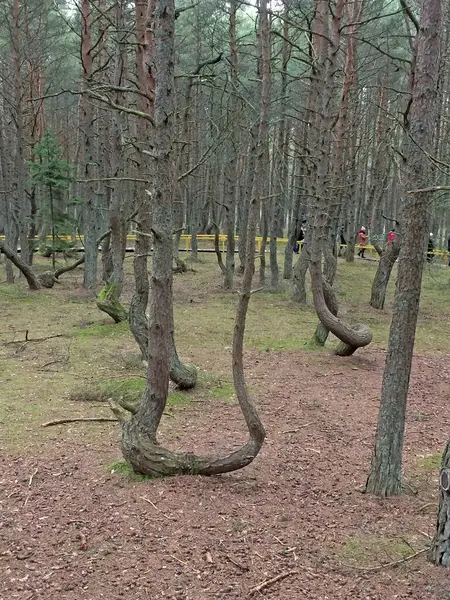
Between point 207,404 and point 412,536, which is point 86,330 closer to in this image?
point 207,404

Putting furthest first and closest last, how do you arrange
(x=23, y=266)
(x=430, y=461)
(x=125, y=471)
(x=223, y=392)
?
(x=23, y=266)
(x=223, y=392)
(x=430, y=461)
(x=125, y=471)

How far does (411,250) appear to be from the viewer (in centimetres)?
390

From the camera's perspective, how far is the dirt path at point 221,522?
130 inches

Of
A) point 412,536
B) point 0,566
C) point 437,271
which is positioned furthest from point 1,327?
point 437,271

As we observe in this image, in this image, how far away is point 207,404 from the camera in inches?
266

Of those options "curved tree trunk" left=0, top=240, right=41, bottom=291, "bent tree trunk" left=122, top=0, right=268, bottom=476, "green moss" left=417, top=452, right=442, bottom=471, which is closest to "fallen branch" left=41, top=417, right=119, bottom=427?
"bent tree trunk" left=122, top=0, right=268, bottom=476

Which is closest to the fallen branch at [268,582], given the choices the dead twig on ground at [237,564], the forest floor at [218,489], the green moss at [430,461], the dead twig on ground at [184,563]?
the forest floor at [218,489]

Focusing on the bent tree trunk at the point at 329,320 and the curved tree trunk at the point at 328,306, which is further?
the curved tree trunk at the point at 328,306

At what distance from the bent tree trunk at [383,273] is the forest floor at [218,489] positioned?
4.05 m

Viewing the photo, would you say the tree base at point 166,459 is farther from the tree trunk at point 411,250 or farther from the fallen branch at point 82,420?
the fallen branch at point 82,420

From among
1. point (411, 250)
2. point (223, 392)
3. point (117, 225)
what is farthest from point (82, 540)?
point (117, 225)

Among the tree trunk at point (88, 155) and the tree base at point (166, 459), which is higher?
the tree trunk at point (88, 155)

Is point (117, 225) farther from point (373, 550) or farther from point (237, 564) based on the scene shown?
point (373, 550)

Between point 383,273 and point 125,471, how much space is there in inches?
392
